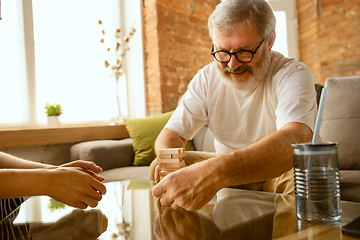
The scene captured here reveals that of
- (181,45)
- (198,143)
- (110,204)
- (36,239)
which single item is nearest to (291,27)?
(181,45)

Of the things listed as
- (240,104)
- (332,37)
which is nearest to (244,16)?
(240,104)

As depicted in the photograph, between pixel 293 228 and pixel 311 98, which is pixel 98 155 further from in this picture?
pixel 293 228

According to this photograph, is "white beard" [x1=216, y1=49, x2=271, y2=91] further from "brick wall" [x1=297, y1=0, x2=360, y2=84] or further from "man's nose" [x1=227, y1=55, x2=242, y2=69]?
"brick wall" [x1=297, y1=0, x2=360, y2=84]

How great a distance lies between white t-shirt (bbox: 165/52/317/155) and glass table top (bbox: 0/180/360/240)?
492 millimetres

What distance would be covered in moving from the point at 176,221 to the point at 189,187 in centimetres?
10

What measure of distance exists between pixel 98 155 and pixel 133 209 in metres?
1.57

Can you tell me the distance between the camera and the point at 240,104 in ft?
5.21

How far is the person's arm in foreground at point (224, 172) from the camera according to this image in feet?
2.85

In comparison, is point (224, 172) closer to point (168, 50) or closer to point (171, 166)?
point (171, 166)

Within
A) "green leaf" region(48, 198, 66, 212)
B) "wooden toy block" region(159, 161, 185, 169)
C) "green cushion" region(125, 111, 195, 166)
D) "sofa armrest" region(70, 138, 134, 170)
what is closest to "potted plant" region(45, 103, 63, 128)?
"sofa armrest" region(70, 138, 134, 170)

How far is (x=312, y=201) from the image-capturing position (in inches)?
25.9

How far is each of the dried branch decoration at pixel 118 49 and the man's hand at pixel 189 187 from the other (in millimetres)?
2750

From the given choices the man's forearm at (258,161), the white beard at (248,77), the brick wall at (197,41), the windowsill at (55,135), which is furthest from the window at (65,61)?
the man's forearm at (258,161)

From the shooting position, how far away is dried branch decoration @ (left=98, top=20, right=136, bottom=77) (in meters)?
3.51
